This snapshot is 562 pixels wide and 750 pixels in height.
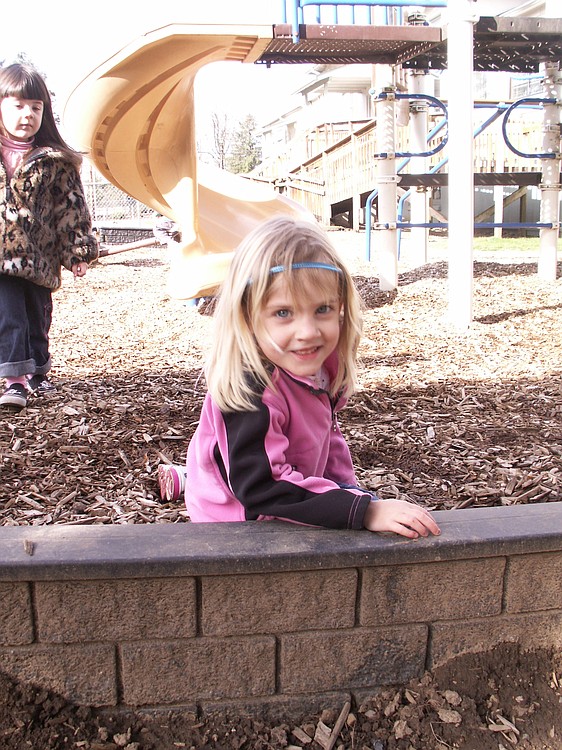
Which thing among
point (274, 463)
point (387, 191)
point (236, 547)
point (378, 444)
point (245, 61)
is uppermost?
point (245, 61)

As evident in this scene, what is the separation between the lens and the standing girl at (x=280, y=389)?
1.65 meters

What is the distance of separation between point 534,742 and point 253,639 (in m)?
0.67

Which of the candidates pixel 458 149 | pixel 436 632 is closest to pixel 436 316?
pixel 458 149

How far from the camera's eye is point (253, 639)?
5.40 feet

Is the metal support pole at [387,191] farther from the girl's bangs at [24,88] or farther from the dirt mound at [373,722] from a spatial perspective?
the dirt mound at [373,722]

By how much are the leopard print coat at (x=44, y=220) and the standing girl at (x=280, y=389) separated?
2190 millimetres

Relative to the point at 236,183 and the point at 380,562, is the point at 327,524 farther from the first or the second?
the point at 236,183

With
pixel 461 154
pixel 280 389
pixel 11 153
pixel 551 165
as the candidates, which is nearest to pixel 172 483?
pixel 280 389

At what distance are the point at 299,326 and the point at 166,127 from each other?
3881 mm

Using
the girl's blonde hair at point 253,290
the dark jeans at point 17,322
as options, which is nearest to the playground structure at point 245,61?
the dark jeans at point 17,322

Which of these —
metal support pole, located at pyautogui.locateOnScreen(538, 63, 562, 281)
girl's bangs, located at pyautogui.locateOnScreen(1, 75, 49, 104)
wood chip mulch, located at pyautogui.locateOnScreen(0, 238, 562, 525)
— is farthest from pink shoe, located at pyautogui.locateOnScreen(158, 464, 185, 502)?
metal support pole, located at pyautogui.locateOnScreen(538, 63, 562, 281)

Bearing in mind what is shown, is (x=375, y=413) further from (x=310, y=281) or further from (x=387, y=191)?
(x=387, y=191)

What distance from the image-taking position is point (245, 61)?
4902mm

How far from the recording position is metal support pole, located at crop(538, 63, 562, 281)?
7.48 m
